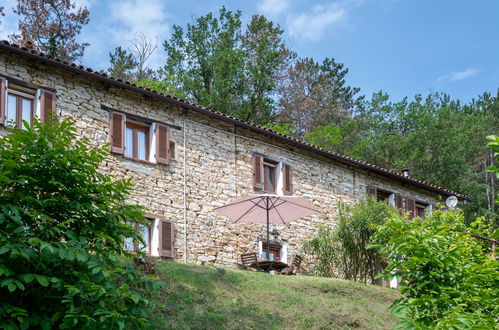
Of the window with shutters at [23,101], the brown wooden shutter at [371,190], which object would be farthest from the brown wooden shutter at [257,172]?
the window with shutters at [23,101]

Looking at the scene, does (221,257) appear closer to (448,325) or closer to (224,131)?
(224,131)

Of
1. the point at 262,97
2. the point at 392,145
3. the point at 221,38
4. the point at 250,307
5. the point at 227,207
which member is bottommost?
the point at 250,307

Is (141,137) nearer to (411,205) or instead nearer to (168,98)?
(168,98)

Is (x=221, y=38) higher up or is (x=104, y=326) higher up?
(x=221, y=38)

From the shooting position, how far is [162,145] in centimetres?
1523

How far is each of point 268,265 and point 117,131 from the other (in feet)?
15.0

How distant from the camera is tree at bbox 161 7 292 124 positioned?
2842 centimetres

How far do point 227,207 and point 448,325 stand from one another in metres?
10.0

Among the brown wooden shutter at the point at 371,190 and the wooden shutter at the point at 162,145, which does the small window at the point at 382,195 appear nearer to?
the brown wooden shutter at the point at 371,190

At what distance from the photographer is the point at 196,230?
15.5 metres

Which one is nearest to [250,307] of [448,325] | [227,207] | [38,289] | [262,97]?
[227,207]

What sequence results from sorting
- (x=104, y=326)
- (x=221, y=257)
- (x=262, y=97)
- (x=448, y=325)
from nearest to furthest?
(x=448, y=325) → (x=104, y=326) → (x=221, y=257) → (x=262, y=97)

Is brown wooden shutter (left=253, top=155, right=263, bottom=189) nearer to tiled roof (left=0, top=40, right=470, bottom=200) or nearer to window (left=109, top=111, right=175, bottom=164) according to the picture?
tiled roof (left=0, top=40, right=470, bottom=200)

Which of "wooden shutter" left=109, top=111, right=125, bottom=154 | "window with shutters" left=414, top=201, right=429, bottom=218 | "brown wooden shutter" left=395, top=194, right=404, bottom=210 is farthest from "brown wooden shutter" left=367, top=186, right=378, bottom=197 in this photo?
"wooden shutter" left=109, top=111, right=125, bottom=154
